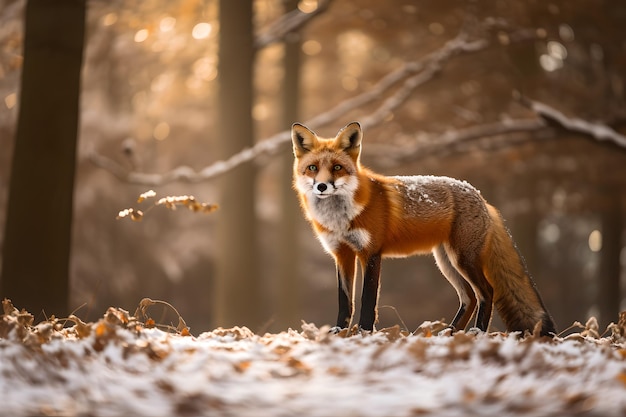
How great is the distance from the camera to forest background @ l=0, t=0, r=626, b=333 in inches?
464

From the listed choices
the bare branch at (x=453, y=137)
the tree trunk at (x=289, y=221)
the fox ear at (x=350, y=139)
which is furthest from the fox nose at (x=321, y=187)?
the tree trunk at (x=289, y=221)

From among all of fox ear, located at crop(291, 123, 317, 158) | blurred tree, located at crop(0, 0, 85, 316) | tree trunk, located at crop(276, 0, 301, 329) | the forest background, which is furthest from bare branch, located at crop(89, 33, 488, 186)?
tree trunk, located at crop(276, 0, 301, 329)

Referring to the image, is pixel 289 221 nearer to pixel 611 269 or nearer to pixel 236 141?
pixel 236 141

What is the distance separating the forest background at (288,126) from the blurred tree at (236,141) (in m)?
0.02

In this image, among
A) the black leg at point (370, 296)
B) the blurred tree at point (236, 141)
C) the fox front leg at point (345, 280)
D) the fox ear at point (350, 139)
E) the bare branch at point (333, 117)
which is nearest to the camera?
the black leg at point (370, 296)

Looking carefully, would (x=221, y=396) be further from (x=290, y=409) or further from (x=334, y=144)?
(x=334, y=144)

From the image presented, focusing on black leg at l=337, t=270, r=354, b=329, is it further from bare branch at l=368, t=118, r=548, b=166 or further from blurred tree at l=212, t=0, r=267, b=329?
bare branch at l=368, t=118, r=548, b=166

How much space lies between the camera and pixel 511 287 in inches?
263

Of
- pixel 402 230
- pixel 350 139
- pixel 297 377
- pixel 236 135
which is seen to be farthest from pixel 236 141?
pixel 297 377

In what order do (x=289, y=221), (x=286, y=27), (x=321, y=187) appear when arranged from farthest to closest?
(x=289, y=221) < (x=286, y=27) < (x=321, y=187)

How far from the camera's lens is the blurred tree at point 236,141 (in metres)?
11.9

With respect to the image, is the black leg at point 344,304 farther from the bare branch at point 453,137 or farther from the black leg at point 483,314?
the bare branch at point 453,137

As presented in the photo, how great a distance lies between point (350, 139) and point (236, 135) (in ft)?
19.6

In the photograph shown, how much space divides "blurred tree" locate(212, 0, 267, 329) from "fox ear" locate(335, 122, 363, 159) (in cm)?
573
